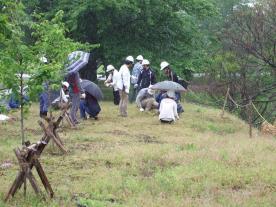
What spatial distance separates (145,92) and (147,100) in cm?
30

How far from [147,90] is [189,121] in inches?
82.0

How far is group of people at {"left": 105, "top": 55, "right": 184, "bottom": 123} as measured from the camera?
17562 mm

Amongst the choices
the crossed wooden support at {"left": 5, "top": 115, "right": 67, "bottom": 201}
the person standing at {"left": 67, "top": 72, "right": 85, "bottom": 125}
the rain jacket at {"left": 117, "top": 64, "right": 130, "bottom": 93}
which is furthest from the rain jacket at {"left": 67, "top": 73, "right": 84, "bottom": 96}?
the crossed wooden support at {"left": 5, "top": 115, "right": 67, "bottom": 201}

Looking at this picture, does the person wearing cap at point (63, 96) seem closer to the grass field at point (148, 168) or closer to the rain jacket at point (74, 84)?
the rain jacket at point (74, 84)

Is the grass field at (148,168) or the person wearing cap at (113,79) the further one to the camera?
the person wearing cap at (113,79)

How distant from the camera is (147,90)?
19.7 meters

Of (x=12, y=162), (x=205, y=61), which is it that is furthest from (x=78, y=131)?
(x=205, y=61)

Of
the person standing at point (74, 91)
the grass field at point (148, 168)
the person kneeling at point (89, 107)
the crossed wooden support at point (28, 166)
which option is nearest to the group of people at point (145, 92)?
the grass field at point (148, 168)

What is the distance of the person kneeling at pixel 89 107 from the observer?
57.4ft

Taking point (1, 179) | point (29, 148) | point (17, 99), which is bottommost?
point (1, 179)

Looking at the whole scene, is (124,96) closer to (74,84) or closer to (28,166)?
(74,84)

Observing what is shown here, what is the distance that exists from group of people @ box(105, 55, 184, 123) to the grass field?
1.06m

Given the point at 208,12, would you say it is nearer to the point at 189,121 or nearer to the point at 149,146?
the point at 189,121

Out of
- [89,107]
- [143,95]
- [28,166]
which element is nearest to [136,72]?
[143,95]
